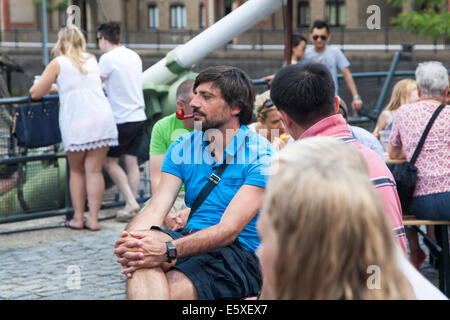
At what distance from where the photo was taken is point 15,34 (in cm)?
4131

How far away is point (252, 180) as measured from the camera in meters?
3.06

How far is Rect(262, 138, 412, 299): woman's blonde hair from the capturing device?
4.74 feet

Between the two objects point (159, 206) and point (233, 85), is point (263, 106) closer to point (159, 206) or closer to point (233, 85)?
point (233, 85)

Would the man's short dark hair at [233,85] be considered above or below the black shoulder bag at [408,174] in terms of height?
above

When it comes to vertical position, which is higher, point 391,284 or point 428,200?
point 391,284

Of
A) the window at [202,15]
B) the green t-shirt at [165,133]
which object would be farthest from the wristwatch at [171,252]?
the window at [202,15]

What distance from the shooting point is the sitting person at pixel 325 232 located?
4.74 ft

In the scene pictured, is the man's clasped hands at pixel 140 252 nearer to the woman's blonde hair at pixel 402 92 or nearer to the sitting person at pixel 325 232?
the sitting person at pixel 325 232

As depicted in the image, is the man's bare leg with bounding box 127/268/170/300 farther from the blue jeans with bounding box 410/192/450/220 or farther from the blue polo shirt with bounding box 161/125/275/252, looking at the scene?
the blue jeans with bounding box 410/192/450/220

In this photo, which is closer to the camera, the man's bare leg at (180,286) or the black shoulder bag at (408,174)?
the man's bare leg at (180,286)

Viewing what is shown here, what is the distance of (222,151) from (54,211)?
4052 millimetres

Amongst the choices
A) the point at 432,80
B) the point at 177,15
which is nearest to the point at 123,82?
the point at 432,80

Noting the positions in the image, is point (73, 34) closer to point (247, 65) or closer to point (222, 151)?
point (222, 151)
